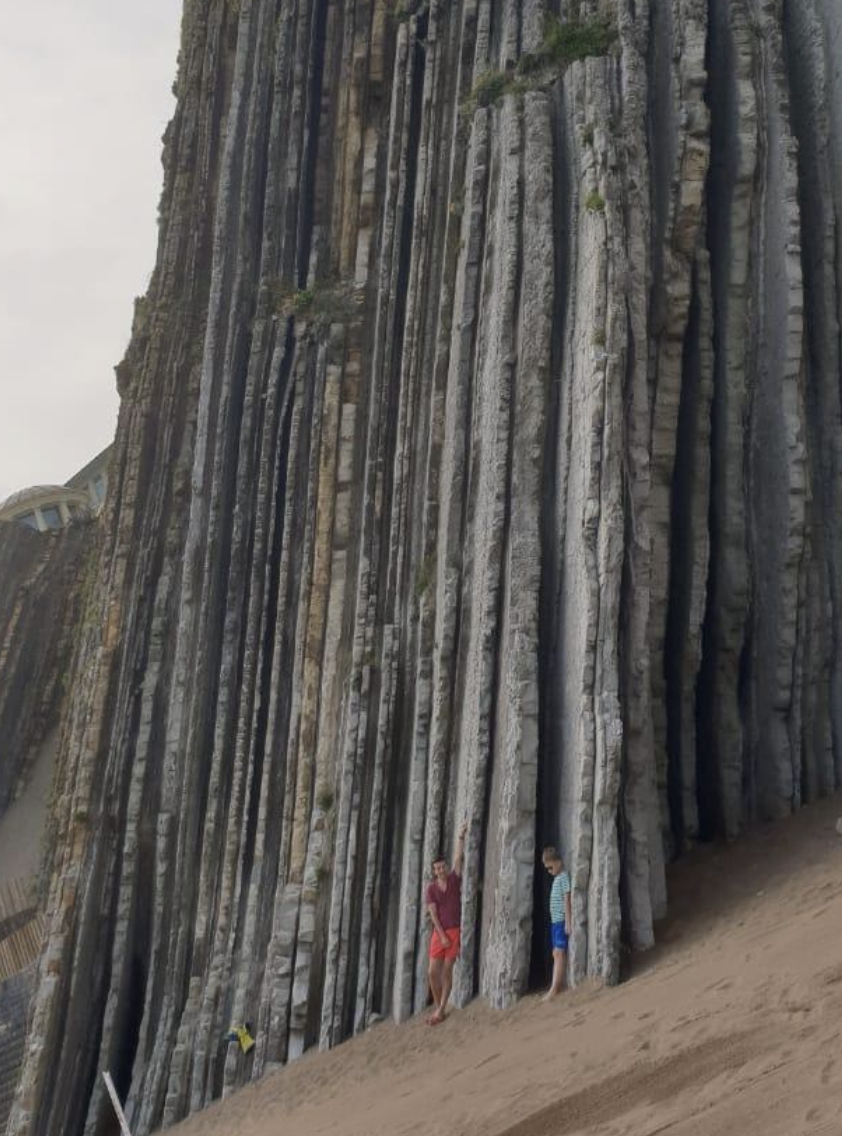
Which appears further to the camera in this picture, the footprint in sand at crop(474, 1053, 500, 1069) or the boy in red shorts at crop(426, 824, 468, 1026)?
the boy in red shorts at crop(426, 824, 468, 1026)

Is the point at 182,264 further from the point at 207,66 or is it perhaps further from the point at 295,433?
the point at 295,433

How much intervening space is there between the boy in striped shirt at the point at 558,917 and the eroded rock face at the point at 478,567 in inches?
4.2

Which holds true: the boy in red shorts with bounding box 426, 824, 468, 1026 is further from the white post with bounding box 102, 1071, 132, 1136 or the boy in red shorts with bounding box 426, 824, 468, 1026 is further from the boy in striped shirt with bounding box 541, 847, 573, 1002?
the white post with bounding box 102, 1071, 132, 1136

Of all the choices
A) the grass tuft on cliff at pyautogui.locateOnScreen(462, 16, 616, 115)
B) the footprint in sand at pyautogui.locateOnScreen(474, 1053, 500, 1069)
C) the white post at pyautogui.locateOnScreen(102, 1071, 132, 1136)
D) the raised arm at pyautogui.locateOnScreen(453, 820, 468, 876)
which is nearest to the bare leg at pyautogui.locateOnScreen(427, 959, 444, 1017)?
the raised arm at pyautogui.locateOnScreen(453, 820, 468, 876)

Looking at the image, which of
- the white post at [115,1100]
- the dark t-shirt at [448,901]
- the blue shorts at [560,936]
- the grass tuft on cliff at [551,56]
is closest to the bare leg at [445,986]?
the dark t-shirt at [448,901]

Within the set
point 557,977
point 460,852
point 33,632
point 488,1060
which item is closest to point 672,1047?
point 488,1060

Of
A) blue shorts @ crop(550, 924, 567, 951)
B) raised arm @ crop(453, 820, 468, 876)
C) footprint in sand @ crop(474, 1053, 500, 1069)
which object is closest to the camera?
footprint in sand @ crop(474, 1053, 500, 1069)

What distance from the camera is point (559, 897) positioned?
8.83 metres

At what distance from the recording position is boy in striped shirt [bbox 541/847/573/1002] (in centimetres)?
866

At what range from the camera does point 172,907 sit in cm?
1403

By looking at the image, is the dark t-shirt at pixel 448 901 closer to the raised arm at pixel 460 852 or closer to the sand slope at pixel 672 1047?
the raised arm at pixel 460 852

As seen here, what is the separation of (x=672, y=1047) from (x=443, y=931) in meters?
3.54

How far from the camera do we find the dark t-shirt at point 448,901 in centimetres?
970

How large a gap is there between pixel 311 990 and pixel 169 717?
457 cm
